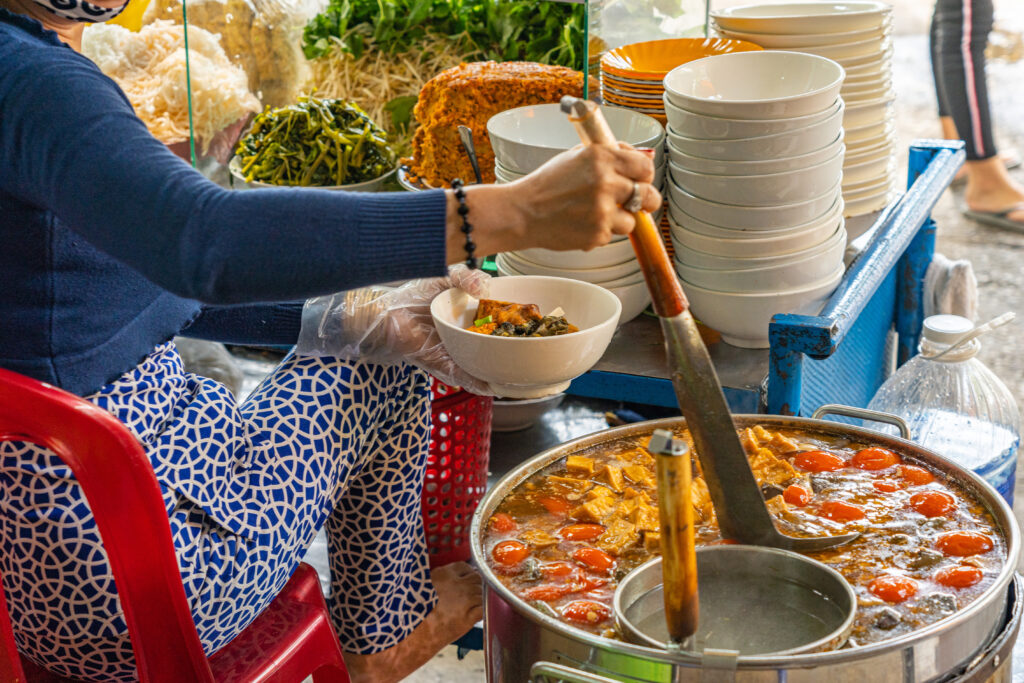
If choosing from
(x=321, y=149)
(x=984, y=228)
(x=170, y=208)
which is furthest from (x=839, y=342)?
(x=984, y=228)

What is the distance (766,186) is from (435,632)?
1.06 m

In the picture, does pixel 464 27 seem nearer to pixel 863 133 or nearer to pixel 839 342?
pixel 863 133

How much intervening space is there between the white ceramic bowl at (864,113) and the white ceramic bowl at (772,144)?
0.50m

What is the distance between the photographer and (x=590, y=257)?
207cm

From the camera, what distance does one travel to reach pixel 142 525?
133cm

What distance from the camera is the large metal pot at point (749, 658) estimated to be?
112 centimetres

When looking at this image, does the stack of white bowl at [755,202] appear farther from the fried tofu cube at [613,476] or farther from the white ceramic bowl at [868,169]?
the fried tofu cube at [613,476]

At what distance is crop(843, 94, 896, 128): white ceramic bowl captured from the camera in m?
2.49


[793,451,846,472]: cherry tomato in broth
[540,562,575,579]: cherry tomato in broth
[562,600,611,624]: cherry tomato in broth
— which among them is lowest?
[540,562,575,579]: cherry tomato in broth

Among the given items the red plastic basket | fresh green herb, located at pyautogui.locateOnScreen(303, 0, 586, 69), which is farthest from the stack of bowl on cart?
the red plastic basket

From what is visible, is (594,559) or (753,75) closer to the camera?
(594,559)

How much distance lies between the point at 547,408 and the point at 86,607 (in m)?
1.52

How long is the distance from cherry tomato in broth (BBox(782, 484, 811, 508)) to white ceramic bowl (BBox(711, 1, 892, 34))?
1287 mm

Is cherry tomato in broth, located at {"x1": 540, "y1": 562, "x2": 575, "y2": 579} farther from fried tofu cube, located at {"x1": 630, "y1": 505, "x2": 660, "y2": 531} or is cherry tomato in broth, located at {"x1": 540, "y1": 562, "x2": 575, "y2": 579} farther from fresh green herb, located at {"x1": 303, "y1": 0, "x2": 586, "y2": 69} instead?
fresh green herb, located at {"x1": 303, "y1": 0, "x2": 586, "y2": 69}
